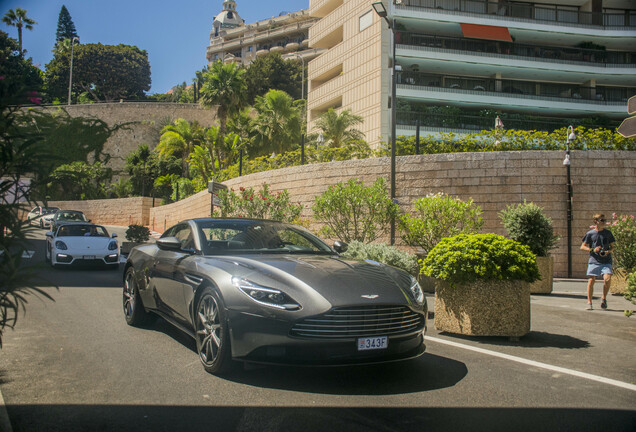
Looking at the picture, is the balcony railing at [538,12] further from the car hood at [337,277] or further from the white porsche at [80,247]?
the car hood at [337,277]

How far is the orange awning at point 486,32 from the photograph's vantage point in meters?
35.7

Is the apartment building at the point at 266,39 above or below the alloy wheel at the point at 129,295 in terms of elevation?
above

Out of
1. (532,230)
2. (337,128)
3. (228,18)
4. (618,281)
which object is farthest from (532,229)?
(228,18)

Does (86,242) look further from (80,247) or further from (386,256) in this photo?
(386,256)

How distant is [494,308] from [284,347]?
3.48m

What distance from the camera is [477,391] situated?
4.53 meters

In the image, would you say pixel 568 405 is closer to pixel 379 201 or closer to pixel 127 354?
pixel 127 354

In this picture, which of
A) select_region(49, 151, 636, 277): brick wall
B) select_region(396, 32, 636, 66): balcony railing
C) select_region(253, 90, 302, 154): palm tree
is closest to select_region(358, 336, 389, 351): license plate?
select_region(49, 151, 636, 277): brick wall

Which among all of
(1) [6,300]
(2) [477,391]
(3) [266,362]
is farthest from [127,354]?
(2) [477,391]

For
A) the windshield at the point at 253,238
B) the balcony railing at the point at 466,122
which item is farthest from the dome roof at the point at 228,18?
the windshield at the point at 253,238

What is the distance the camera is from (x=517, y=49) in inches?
1505

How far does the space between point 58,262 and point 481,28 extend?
101 feet

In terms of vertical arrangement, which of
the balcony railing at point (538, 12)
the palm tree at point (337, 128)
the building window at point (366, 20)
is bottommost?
the palm tree at point (337, 128)

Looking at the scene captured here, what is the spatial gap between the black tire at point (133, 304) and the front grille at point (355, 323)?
11.3 ft
